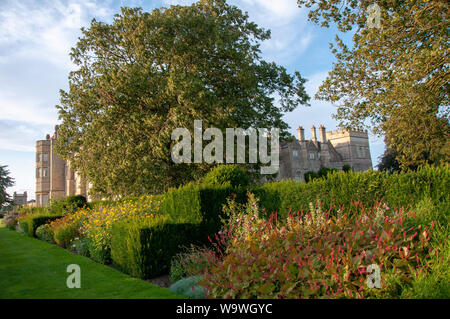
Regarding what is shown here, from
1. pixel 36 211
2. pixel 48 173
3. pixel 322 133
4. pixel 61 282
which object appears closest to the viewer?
pixel 61 282

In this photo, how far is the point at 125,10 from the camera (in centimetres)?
1948

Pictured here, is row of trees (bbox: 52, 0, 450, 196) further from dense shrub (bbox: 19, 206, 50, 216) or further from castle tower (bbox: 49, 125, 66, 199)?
castle tower (bbox: 49, 125, 66, 199)

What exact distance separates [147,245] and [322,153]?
49867 millimetres

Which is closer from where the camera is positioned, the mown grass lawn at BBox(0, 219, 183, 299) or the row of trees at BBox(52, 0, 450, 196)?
the mown grass lawn at BBox(0, 219, 183, 299)

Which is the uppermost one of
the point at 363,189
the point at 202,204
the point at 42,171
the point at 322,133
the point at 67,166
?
the point at 322,133

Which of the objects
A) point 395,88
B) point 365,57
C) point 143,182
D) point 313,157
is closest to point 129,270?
point 143,182

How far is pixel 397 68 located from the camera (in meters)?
12.2

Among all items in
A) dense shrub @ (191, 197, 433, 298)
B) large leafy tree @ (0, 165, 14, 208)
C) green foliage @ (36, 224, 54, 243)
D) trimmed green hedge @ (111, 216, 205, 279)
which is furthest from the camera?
large leafy tree @ (0, 165, 14, 208)

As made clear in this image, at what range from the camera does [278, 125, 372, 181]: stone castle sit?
49469 mm

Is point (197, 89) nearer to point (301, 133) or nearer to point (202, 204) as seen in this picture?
point (202, 204)

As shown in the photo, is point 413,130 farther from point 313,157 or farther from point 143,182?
point 313,157

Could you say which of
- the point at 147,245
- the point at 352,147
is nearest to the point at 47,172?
the point at 147,245

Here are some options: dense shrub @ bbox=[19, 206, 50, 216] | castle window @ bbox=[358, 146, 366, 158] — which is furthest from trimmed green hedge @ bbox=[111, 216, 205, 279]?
castle window @ bbox=[358, 146, 366, 158]

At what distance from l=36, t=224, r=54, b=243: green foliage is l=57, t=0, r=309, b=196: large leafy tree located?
3248 millimetres
